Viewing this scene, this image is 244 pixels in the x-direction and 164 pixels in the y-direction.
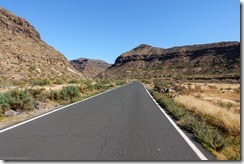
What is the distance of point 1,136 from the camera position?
8102 millimetres

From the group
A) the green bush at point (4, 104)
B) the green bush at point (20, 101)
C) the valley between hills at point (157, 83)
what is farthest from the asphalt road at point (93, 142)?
the green bush at point (20, 101)

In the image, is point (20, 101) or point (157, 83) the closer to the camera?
point (20, 101)

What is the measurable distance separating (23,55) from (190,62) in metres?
108

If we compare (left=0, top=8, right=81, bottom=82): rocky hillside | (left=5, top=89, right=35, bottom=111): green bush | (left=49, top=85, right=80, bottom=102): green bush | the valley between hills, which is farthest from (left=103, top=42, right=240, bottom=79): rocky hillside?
(left=5, top=89, right=35, bottom=111): green bush

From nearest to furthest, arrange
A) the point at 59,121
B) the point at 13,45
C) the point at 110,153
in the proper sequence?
the point at 110,153
the point at 59,121
the point at 13,45

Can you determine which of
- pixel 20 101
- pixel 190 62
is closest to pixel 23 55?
pixel 20 101

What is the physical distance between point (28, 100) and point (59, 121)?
510cm

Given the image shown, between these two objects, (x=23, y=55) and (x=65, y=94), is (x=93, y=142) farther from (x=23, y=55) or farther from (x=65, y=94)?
(x=23, y=55)

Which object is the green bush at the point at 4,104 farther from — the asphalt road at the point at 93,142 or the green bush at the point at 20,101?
the asphalt road at the point at 93,142

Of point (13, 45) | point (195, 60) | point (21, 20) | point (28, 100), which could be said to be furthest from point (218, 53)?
point (28, 100)

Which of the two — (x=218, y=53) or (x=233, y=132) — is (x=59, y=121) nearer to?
(x=233, y=132)

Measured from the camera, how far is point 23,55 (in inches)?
2712

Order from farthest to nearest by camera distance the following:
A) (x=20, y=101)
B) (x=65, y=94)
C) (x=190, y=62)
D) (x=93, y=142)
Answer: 1. (x=190, y=62)
2. (x=65, y=94)
3. (x=20, y=101)
4. (x=93, y=142)

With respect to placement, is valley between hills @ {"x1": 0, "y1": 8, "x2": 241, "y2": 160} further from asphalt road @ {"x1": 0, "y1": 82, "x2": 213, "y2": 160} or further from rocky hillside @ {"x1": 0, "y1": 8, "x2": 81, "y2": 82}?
asphalt road @ {"x1": 0, "y1": 82, "x2": 213, "y2": 160}
